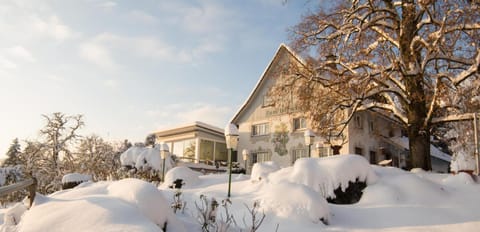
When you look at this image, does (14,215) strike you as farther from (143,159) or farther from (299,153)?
(299,153)

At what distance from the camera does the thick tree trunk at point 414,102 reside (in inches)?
509

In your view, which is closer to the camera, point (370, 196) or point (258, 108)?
point (370, 196)

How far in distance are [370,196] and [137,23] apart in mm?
7961

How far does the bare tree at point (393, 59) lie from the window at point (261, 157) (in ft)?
30.8

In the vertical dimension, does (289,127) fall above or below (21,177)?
above

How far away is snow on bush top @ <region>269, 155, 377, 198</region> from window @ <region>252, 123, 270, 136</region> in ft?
50.3

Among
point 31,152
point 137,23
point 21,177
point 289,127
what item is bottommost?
point 21,177

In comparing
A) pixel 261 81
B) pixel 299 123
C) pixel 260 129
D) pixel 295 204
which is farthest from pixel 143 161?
pixel 295 204

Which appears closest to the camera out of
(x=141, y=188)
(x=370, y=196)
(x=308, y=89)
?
(x=141, y=188)

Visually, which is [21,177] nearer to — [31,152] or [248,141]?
[31,152]

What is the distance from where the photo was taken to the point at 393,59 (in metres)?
12.7

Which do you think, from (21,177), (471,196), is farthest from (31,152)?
(471,196)

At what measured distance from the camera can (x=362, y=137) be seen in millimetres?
23062

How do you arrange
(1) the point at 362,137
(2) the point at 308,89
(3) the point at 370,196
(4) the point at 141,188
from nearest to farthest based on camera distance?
(4) the point at 141,188, (3) the point at 370,196, (2) the point at 308,89, (1) the point at 362,137
